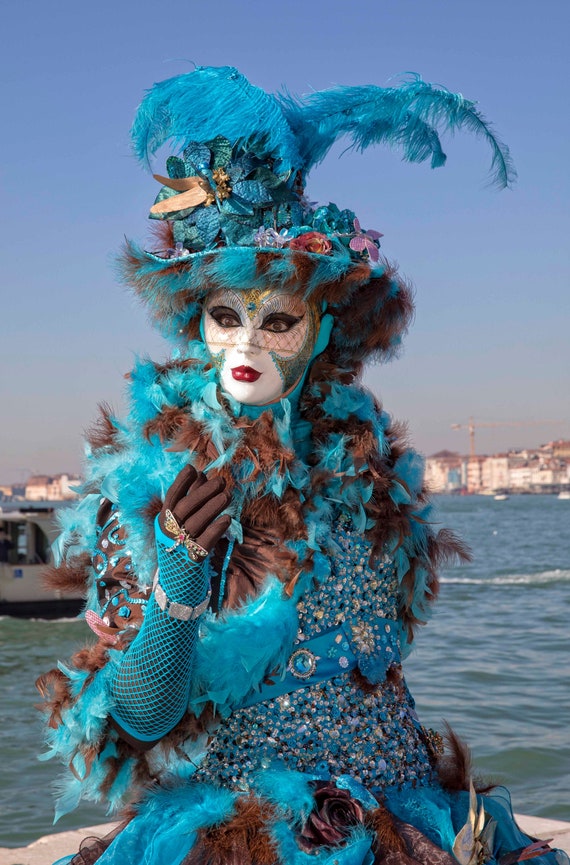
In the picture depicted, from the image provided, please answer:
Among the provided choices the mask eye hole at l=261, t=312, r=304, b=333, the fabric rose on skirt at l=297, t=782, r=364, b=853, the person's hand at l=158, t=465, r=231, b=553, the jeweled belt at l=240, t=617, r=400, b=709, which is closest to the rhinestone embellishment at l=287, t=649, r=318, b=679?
the jeweled belt at l=240, t=617, r=400, b=709

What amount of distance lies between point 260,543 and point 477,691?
295 inches

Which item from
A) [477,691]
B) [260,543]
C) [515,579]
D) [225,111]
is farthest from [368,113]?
[515,579]

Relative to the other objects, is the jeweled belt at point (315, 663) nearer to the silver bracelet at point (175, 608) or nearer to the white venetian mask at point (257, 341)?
the silver bracelet at point (175, 608)

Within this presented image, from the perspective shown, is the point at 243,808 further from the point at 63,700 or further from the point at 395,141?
the point at 395,141

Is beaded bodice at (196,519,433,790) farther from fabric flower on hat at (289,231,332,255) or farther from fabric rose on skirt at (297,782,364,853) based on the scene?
fabric flower on hat at (289,231,332,255)

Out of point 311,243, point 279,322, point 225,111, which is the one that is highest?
point 225,111

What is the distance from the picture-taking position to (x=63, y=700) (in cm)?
205

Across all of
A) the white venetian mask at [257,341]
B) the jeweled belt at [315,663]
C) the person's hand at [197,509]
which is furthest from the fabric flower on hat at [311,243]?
the jeweled belt at [315,663]

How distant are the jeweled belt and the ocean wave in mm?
19622

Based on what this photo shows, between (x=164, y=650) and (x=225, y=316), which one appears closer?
(x=164, y=650)

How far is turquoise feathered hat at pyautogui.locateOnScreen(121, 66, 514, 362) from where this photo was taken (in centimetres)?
222

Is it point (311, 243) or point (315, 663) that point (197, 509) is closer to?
point (315, 663)

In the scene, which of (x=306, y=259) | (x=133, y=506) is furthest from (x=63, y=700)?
(x=306, y=259)

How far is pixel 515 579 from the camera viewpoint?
22.5 metres
